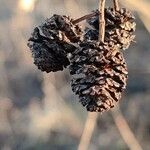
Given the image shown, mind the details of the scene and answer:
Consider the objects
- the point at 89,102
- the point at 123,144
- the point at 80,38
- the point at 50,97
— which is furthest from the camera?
the point at 50,97

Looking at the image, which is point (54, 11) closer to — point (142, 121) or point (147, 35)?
point (147, 35)

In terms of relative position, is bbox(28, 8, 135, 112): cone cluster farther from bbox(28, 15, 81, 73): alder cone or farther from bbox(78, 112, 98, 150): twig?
bbox(78, 112, 98, 150): twig

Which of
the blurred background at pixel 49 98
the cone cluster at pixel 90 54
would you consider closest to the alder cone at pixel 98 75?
the cone cluster at pixel 90 54

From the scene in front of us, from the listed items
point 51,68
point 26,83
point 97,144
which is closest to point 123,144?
point 97,144

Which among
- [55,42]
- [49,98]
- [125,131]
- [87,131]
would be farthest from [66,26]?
[49,98]

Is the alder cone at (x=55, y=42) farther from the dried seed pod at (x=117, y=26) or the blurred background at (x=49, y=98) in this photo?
the blurred background at (x=49, y=98)

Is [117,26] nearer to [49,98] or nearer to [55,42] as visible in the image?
[55,42]
